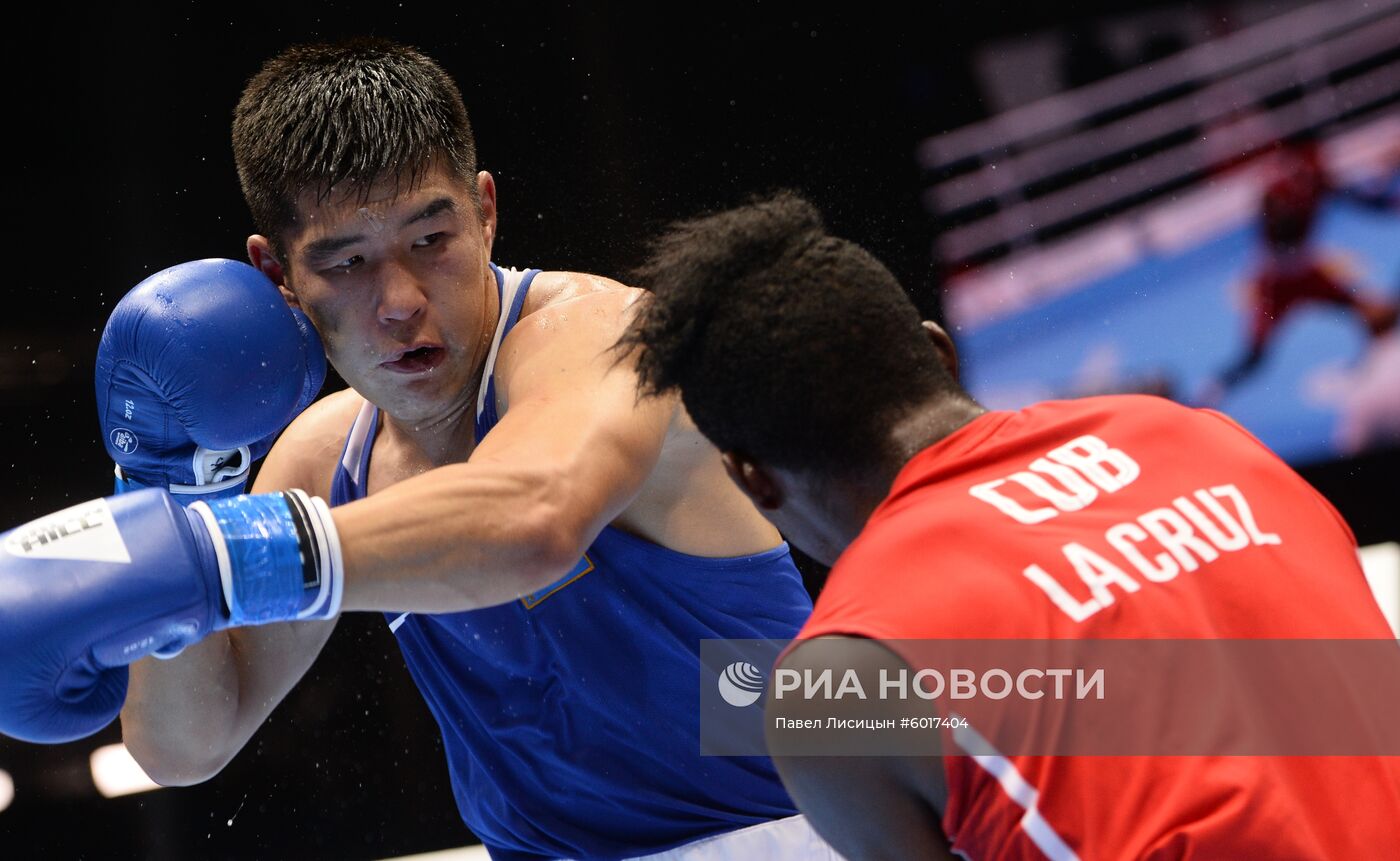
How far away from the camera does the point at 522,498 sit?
1.65 meters

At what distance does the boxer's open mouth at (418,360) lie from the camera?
2.06m

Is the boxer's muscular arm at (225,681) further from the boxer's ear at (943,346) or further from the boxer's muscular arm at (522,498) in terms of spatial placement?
the boxer's ear at (943,346)

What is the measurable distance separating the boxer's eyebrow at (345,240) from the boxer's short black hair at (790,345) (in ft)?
2.30

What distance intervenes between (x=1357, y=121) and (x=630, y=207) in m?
2.21

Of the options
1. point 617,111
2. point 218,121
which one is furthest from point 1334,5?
point 218,121

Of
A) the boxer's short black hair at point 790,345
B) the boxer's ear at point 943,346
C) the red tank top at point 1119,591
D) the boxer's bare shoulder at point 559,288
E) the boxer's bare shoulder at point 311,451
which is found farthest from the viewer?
the boxer's bare shoulder at point 311,451

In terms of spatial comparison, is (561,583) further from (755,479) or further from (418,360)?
(755,479)

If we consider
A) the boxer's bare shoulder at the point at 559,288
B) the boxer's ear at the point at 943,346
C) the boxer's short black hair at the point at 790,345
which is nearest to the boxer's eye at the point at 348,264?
the boxer's bare shoulder at the point at 559,288

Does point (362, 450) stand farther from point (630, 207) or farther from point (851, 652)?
point (630, 207)

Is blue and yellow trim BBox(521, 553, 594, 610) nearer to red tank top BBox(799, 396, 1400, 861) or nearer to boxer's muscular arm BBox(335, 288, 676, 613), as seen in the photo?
boxer's muscular arm BBox(335, 288, 676, 613)

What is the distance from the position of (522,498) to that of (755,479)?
0.36 meters

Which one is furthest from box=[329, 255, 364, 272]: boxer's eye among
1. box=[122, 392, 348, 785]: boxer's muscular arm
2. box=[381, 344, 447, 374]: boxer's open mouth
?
box=[122, 392, 348, 785]: boxer's muscular arm

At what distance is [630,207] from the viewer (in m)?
4.05

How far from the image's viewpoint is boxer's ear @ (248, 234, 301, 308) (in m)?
2.21
